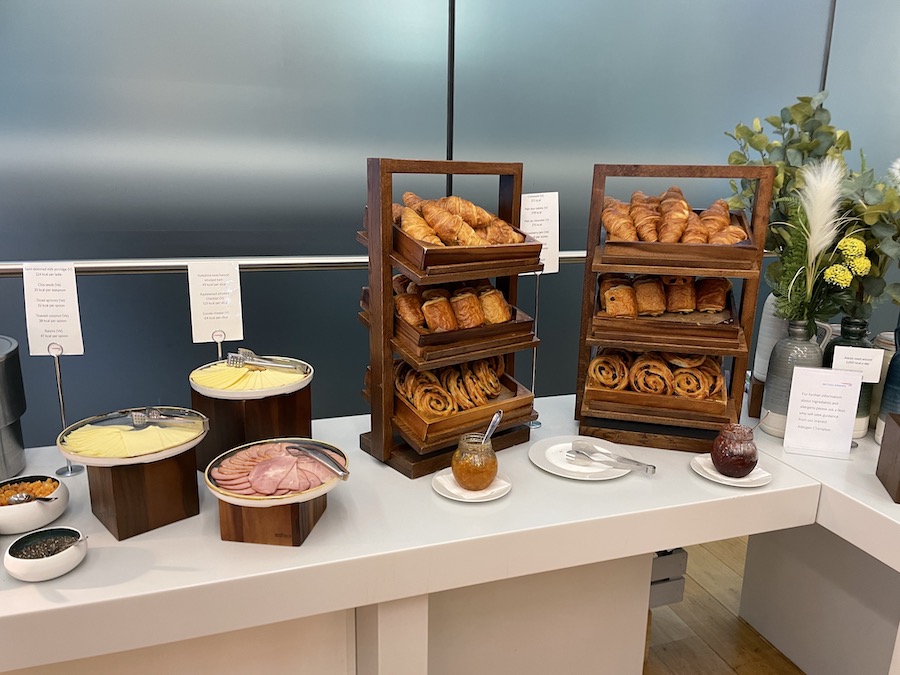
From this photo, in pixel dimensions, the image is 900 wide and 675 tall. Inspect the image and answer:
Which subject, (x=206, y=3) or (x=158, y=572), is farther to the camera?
(x=206, y=3)

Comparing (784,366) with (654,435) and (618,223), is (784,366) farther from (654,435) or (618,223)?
(618,223)

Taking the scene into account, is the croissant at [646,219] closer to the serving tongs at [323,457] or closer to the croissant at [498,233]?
the croissant at [498,233]

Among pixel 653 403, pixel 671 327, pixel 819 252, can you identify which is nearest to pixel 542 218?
pixel 671 327

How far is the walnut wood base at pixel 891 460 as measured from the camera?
1266 millimetres

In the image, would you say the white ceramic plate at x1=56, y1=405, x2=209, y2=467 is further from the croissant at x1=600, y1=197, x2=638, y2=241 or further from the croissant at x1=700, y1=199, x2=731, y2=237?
the croissant at x1=700, y1=199, x2=731, y2=237

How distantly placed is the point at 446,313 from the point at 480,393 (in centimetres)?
22

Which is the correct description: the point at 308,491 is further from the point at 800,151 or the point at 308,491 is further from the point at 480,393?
the point at 800,151

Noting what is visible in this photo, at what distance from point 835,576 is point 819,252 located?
935 mm

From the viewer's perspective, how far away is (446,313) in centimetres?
129

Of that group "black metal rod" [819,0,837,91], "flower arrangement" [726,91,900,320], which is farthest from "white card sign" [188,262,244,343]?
"black metal rod" [819,0,837,91]

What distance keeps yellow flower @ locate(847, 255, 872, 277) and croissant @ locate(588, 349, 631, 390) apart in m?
0.57

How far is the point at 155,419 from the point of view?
3.81 feet

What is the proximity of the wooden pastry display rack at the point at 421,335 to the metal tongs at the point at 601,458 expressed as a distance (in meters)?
0.13

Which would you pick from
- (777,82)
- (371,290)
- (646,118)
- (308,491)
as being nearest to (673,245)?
(371,290)
